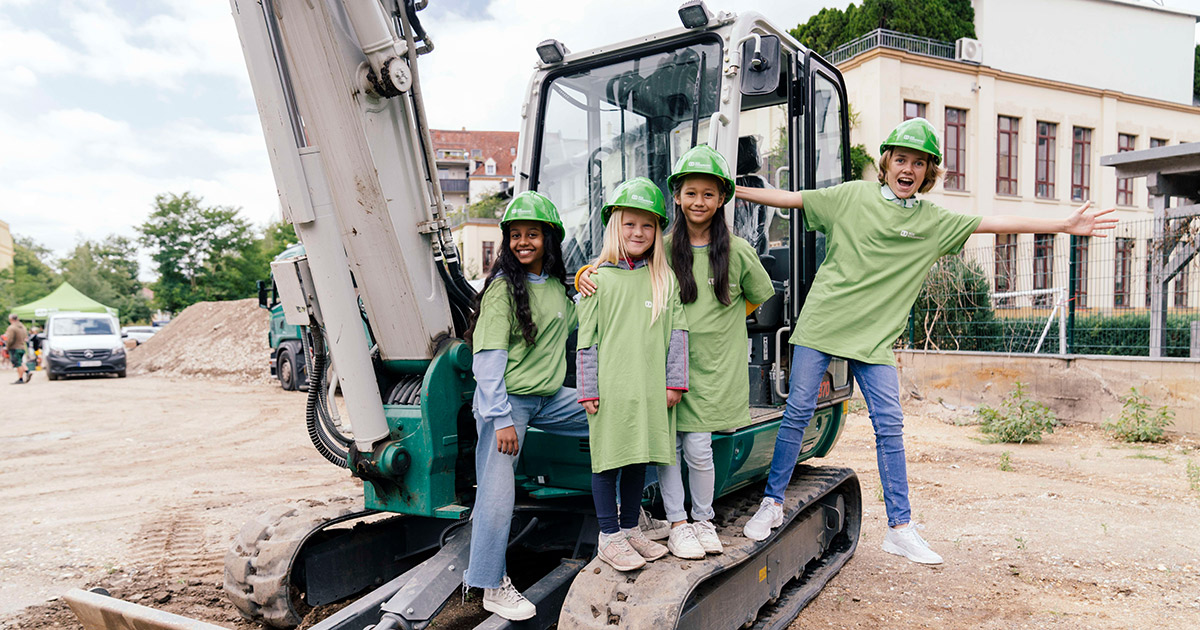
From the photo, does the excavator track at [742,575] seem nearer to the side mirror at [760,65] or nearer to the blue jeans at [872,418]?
the blue jeans at [872,418]

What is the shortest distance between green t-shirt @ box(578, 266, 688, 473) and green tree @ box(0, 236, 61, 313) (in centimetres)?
5506

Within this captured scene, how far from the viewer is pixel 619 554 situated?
115 inches

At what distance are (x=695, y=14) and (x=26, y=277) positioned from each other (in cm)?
6871

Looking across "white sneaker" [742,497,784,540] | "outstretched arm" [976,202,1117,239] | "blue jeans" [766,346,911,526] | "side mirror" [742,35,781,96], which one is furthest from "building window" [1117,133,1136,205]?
"white sneaker" [742,497,784,540]

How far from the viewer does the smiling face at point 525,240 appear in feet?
10.3

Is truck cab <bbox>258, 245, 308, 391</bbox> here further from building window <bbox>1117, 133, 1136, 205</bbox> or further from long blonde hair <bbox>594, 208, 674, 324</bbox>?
building window <bbox>1117, 133, 1136, 205</bbox>

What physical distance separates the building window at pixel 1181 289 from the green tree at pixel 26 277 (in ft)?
180

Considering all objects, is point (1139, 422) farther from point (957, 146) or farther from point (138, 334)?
point (138, 334)

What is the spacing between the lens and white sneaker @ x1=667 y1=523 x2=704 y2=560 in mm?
3008

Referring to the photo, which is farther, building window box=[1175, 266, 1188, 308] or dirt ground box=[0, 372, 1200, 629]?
building window box=[1175, 266, 1188, 308]

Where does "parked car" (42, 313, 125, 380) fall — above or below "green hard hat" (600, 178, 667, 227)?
below

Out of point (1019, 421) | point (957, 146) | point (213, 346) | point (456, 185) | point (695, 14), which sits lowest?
point (213, 346)

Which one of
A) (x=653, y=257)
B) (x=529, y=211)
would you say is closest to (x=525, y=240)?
(x=529, y=211)

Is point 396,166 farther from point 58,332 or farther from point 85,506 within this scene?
point 58,332
